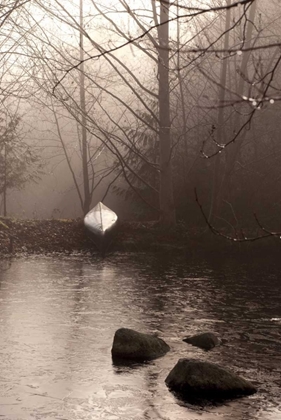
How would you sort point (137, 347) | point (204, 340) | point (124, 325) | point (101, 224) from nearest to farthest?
point (137, 347) → point (204, 340) → point (124, 325) → point (101, 224)

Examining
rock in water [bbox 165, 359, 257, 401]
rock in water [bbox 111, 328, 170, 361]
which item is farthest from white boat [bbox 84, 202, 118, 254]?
rock in water [bbox 165, 359, 257, 401]

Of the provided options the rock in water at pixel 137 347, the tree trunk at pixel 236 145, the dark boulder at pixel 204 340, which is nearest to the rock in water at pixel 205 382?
the rock in water at pixel 137 347

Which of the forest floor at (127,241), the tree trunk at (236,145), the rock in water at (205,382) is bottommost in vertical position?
the rock in water at (205,382)

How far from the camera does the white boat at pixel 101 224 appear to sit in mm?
20188

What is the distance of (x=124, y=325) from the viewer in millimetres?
11617

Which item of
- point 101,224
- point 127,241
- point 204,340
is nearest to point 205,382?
point 204,340

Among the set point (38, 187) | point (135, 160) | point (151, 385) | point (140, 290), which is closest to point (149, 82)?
point (135, 160)

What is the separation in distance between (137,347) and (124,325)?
186cm

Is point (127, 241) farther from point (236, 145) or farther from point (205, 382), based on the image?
point (205, 382)

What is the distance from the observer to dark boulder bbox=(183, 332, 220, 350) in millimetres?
10266

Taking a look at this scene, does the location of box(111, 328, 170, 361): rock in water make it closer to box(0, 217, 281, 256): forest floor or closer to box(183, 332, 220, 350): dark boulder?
box(183, 332, 220, 350): dark boulder

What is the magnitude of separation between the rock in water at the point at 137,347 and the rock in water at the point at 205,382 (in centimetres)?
112

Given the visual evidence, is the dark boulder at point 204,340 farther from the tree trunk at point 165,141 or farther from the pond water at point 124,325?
the tree trunk at point 165,141

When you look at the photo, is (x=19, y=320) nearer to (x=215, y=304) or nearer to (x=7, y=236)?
(x=215, y=304)
